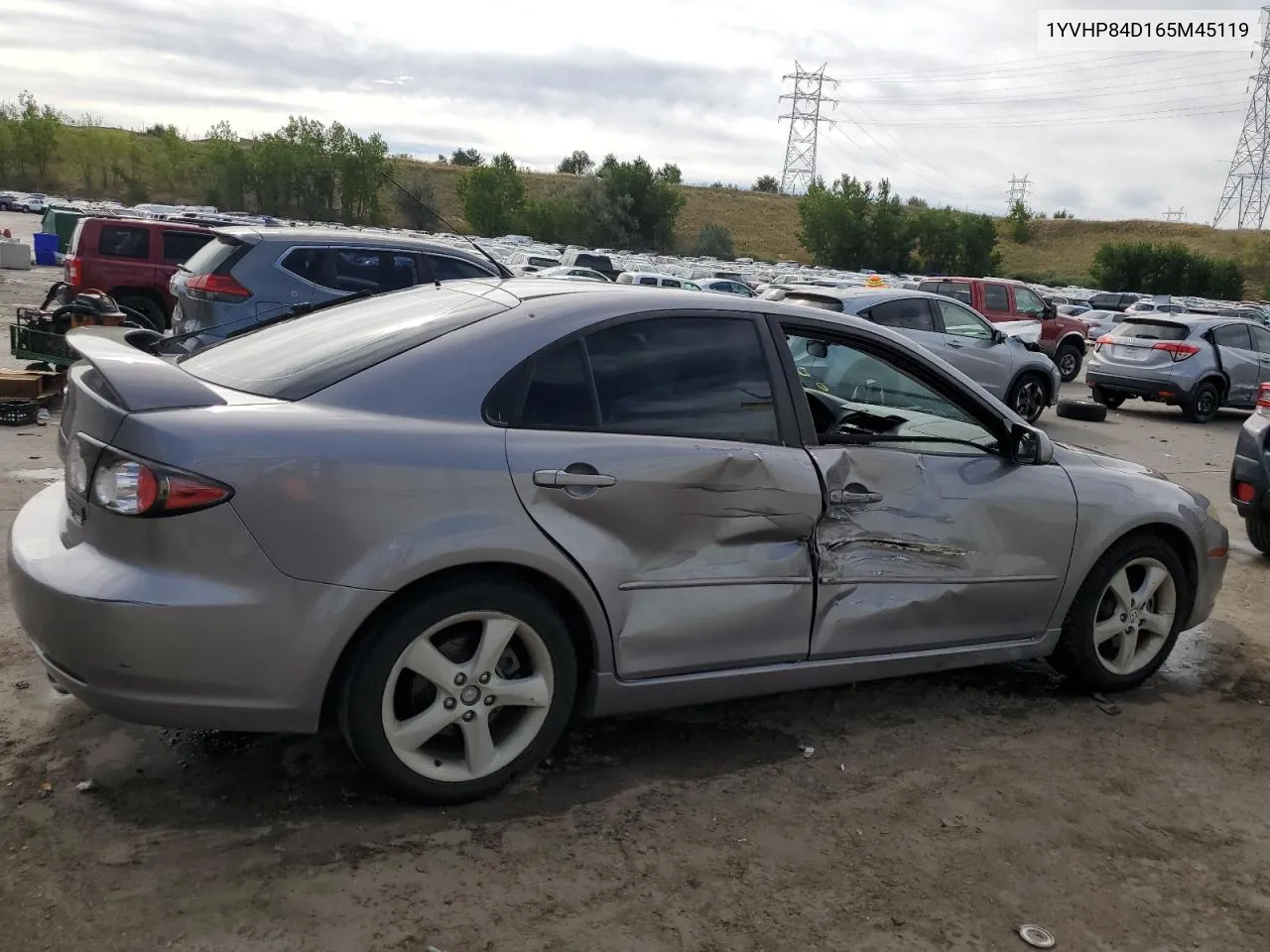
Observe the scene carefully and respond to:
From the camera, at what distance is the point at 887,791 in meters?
3.63

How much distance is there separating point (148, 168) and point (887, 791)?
96300 mm

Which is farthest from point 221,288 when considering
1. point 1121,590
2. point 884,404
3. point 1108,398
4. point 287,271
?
point 1108,398

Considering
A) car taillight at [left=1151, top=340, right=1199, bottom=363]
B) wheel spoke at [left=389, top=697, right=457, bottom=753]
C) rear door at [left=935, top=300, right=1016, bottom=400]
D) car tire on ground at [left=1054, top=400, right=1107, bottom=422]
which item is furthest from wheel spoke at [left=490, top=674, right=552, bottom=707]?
car taillight at [left=1151, top=340, right=1199, bottom=363]

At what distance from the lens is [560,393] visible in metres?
3.37

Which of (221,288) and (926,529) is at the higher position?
(221,288)

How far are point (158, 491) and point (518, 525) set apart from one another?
0.96m

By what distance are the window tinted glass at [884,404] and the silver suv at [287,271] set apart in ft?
18.5

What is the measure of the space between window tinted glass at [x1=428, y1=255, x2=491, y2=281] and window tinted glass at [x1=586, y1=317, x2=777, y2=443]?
6.89 m

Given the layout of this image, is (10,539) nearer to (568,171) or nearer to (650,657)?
(650,657)

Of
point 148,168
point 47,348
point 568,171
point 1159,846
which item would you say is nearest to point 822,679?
point 1159,846

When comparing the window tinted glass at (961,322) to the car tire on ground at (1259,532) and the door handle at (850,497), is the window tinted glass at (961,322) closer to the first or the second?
the car tire on ground at (1259,532)

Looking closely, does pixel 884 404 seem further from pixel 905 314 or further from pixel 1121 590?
pixel 905 314

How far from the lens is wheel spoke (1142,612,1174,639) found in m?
4.68

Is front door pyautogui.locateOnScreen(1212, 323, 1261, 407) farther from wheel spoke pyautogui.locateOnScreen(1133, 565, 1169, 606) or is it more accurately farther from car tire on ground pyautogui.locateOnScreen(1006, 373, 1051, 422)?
wheel spoke pyautogui.locateOnScreen(1133, 565, 1169, 606)
